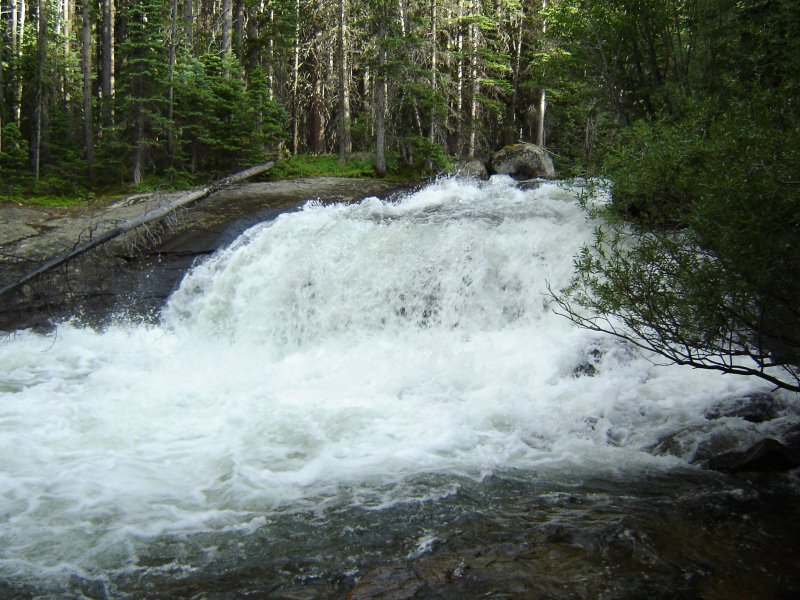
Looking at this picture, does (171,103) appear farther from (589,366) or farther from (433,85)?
(589,366)

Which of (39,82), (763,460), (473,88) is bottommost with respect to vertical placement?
(763,460)

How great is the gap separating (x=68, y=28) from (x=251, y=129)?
59.8 feet

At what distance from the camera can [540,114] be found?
24.0 m

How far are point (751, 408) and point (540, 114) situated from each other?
759 inches

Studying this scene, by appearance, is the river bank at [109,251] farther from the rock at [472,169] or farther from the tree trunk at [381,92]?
the rock at [472,169]

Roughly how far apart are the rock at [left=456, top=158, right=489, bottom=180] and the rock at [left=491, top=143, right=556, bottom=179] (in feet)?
1.58

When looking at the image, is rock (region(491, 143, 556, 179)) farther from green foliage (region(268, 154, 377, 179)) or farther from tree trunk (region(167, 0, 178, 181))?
tree trunk (region(167, 0, 178, 181))

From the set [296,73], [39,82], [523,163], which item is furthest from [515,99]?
[39,82]

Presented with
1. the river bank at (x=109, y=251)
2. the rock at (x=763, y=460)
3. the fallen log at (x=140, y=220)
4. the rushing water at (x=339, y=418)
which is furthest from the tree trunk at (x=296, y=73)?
the rock at (x=763, y=460)

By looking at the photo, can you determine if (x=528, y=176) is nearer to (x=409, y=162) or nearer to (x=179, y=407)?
(x=409, y=162)

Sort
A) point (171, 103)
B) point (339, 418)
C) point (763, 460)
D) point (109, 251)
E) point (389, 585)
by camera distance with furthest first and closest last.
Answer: point (171, 103) < point (109, 251) < point (339, 418) < point (763, 460) < point (389, 585)

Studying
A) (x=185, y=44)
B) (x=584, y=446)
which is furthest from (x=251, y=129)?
(x=584, y=446)

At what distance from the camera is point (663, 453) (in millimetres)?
6004

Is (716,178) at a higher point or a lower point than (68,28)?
lower
